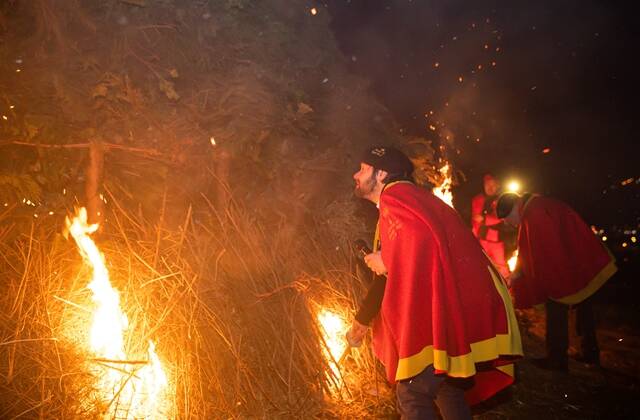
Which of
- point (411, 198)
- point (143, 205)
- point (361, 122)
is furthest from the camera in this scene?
point (361, 122)

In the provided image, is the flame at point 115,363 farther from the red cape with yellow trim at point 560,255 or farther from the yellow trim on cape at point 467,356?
the red cape with yellow trim at point 560,255

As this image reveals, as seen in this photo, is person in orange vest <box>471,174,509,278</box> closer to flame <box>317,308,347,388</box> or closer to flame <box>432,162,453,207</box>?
flame <box>432,162,453,207</box>

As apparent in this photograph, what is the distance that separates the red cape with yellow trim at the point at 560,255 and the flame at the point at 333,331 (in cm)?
223

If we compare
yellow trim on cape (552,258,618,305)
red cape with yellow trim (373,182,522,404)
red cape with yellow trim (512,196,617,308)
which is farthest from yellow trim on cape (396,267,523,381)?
yellow trim on cape (552,258,618,305)

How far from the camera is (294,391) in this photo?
350 cm

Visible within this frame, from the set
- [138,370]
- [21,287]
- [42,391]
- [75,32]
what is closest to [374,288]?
[138,370]

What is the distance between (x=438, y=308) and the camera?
6.93 feet

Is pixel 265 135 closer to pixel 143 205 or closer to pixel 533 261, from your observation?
pixel 143 205

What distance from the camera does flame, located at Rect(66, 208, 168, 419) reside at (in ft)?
10.1

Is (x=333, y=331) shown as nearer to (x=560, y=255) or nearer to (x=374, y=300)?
(x=374, y=300)

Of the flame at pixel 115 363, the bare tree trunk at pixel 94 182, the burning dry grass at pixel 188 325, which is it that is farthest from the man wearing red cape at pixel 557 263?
the bare tree trunk at pixel 94 182

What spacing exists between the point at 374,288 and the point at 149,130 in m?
3.37

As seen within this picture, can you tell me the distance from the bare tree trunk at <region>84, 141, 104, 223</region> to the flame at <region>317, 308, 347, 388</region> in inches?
101

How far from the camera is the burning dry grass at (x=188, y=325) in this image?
3127mm
